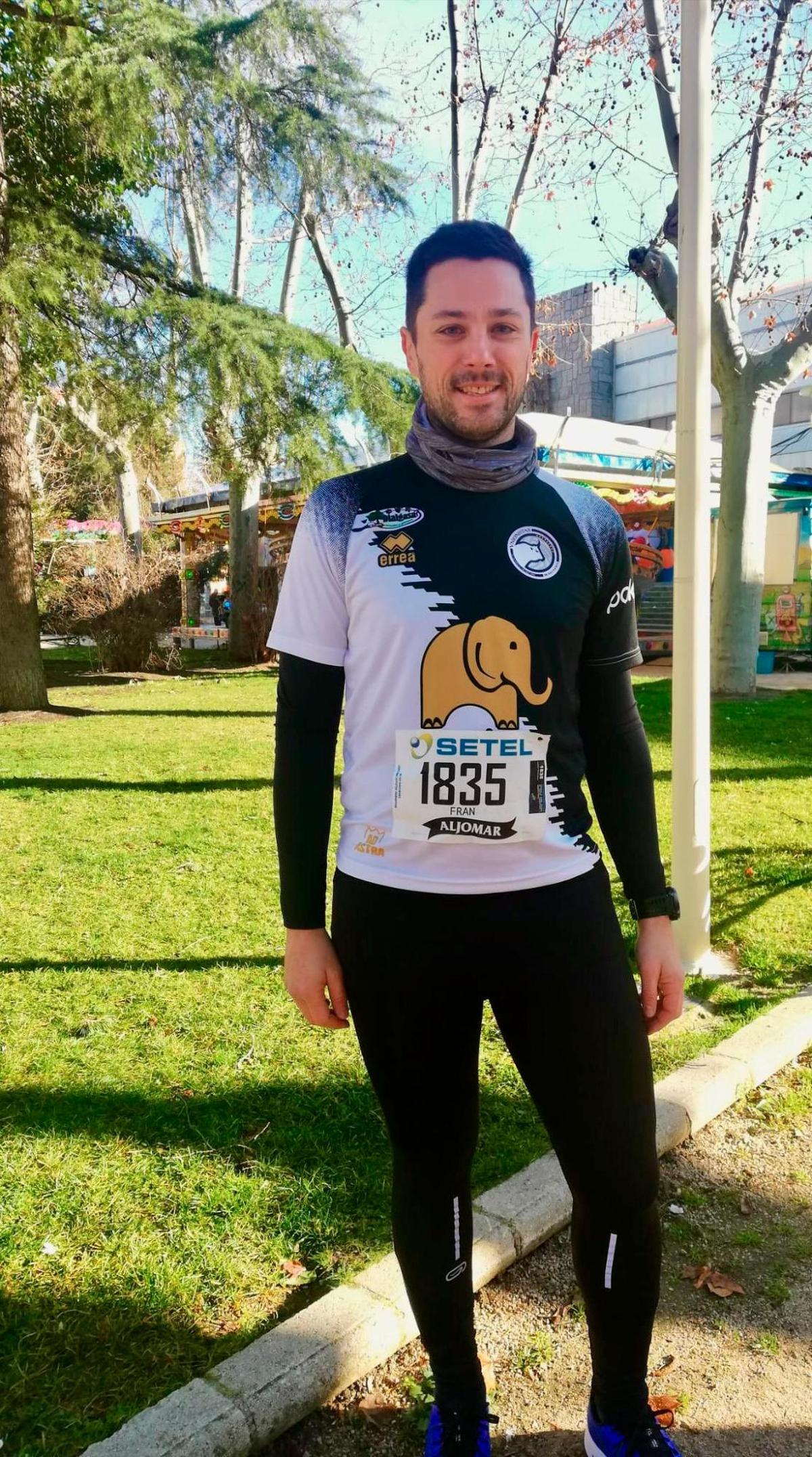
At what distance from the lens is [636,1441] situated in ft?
6.04

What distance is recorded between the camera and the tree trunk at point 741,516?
37.1 ft

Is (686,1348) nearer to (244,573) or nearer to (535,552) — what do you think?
(535,552)

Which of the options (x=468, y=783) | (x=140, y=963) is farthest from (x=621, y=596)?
(x=140, y=963)

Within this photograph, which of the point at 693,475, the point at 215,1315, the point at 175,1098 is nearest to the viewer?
the point at 215,1315

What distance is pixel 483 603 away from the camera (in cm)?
160

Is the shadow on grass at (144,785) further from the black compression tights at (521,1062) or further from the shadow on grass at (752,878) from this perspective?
the black compression tights at (521,1062)

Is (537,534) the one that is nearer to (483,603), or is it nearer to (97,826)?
(483,603)

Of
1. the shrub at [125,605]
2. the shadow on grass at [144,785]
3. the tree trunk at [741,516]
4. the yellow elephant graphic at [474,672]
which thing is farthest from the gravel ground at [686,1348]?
the shrub at [125,605]

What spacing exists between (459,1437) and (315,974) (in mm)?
915

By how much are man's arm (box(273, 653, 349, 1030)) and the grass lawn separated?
1.01 meters

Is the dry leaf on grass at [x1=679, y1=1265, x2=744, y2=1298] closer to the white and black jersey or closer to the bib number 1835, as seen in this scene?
the white and black jersey

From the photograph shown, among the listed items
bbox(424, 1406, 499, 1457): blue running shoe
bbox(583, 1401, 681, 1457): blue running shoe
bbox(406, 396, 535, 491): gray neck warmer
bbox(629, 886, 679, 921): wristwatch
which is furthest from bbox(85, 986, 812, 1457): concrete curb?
bbox(406, 396, 535, 491): gray neck warmer

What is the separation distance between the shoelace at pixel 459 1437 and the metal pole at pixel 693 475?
2542 mm

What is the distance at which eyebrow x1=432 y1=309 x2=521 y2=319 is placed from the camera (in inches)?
65.2
